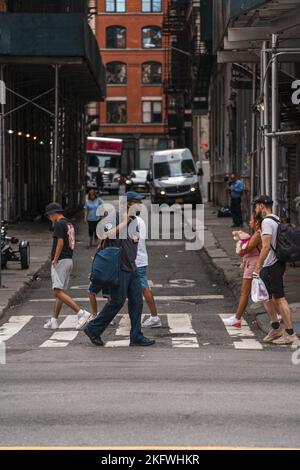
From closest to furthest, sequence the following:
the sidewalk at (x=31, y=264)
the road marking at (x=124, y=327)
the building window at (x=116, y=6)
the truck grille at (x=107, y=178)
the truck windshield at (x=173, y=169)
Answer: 1. the road marking at (x=124, y=327)
2. the sidewalk at (x=31, y=264)
3. the truck windshield at (x=173, y=169)
4. the truck grille at (x=107, y=178)
5. the building window at (x=116, y=6)

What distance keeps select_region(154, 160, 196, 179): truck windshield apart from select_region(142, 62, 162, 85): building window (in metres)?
47.5

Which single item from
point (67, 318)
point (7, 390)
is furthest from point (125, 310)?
point (7, 390)

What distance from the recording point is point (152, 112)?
328 ft

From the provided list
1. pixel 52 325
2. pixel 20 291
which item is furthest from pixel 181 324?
pixel 20 291

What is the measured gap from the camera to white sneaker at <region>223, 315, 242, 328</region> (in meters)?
16.3

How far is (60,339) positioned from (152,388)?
4517 mm

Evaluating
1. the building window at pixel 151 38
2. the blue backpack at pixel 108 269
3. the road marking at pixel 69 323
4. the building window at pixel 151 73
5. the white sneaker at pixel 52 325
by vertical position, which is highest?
the building window at pixel 151 38

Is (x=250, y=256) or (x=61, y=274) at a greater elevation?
(x=250, y=256)

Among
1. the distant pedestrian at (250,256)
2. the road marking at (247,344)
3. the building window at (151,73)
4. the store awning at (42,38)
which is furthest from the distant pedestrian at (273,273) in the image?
the building window at (151,73)

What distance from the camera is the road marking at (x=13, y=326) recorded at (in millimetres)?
15789

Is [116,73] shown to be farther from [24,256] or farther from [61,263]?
[61,263]

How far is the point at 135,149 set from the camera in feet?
327

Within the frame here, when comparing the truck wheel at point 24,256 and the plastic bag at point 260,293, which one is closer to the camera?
the plastic bag at point 260,293

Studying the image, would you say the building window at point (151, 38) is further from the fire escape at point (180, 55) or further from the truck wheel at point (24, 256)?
the truck wheel at point (24, 256)
